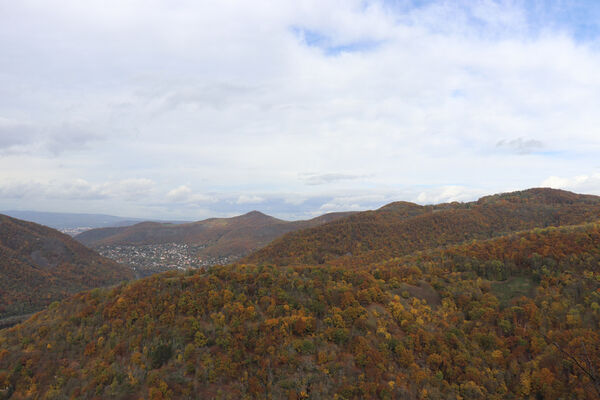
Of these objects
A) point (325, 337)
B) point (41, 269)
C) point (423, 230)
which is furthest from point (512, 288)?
point (41, 269)

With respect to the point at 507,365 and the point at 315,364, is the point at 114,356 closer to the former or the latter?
the point at 315,364

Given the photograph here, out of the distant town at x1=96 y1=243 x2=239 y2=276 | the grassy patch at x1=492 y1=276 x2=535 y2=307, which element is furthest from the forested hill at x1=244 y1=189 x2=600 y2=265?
→ the distant town at x1=96 y1=243 x2=239 y2=276

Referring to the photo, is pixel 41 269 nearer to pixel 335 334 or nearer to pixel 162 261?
pixel 162 261

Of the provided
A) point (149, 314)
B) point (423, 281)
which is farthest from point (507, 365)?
point (149, 314)

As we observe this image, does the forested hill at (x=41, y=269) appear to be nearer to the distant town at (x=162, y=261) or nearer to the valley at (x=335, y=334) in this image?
the distant town at (x=162, y=261)

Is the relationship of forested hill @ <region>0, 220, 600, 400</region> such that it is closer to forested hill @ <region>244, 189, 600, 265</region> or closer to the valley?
the valley
